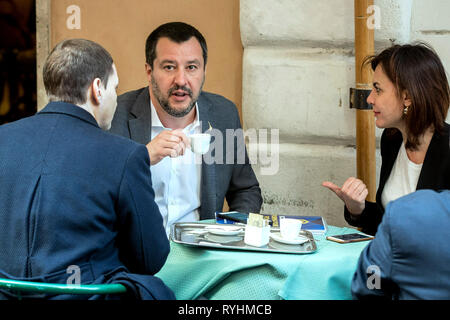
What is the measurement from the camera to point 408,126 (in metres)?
2.66

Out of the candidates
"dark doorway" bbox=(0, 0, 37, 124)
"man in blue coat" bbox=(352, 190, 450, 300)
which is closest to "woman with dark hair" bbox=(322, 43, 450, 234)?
"man in blue coat" bbox=(352, 190, 450, 300)

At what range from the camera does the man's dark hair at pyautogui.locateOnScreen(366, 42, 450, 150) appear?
260cm

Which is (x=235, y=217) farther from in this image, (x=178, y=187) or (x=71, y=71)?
(x=71, y=71)

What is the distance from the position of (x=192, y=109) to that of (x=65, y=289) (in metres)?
Result: 1.60

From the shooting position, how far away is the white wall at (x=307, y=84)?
327 cm

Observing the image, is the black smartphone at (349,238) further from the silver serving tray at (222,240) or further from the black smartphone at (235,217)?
the black smartphone at (235,217)

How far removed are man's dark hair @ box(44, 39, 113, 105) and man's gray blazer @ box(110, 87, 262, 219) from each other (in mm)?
1001

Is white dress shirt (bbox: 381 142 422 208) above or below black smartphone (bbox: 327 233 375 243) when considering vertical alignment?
above

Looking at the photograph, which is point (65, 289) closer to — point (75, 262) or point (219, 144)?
point (75, 262)

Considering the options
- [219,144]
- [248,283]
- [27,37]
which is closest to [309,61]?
[219,144]

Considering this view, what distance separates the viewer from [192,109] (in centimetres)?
305

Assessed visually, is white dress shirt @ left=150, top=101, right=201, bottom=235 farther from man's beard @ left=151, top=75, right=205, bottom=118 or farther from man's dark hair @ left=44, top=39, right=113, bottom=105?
man's dark hair @ left=44, top=39, right=113, bottom=105

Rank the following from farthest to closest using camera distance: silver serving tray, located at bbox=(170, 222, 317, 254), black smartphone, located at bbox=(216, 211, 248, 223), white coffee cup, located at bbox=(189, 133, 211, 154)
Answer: white coffee cup, located at bbox=(189, 133, 211, 154) → black smartphone, located at bbox=(216, 211, 248, 223) → silver serving tray, located at bbox=(170, 222, 317, 254)
